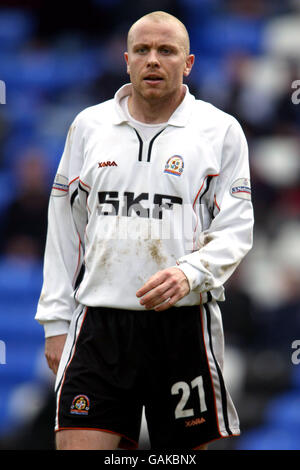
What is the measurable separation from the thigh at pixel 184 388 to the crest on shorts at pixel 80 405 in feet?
0.89

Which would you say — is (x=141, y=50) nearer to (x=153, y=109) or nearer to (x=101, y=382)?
(x=153, y=109)

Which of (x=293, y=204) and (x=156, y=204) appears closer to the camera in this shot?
(x=156, y=204)

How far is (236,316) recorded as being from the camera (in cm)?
645

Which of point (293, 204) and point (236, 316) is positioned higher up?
point (293, 204)

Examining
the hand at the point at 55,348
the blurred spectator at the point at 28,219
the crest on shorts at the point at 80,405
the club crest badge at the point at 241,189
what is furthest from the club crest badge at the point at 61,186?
the blurred spectator at the point at 28,219

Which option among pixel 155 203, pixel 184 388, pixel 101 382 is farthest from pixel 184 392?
pixel 155 203

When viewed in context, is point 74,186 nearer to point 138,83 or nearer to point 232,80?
point 138,83

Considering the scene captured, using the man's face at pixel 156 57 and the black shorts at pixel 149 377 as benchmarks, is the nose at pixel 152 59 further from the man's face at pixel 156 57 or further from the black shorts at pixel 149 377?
the black shorts at pixel 149 377

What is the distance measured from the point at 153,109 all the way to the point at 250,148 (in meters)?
4.71

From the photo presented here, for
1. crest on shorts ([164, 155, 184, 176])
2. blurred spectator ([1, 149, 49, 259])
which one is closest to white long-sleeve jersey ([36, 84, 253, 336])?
crest on shorts ([164, 155, 184, 176])

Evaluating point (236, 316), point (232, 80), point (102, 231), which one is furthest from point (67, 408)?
point (232, 80)

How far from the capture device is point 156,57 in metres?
3.50

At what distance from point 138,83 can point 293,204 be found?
4.68 meters
